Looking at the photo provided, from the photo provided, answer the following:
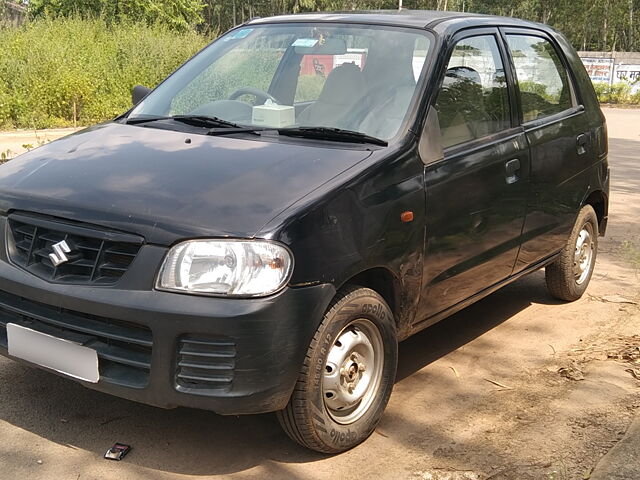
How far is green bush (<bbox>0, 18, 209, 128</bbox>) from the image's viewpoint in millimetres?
15719

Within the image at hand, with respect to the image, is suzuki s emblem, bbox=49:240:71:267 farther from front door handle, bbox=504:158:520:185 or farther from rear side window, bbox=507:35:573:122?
rear side window, bbox=507:35:573:122

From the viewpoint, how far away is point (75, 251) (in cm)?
317

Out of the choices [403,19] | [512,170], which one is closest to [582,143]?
[512,170]

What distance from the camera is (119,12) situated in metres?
27.6

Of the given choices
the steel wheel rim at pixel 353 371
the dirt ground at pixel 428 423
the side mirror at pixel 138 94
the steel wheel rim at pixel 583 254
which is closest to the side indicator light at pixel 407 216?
the steel wheel rim at pixel 353 371

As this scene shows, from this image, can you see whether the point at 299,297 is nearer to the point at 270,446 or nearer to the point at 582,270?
the point at 270,446

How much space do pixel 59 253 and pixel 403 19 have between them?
7.92 ft

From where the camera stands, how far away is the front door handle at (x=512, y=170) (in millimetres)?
4453

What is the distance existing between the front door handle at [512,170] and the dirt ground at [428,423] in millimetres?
1099

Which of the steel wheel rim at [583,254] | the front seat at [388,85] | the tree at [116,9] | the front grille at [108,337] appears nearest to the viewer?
the front grille at [108,337]

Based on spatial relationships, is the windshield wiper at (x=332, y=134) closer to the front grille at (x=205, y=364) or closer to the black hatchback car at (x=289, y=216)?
the black hatchback car at (x=289, y=216)

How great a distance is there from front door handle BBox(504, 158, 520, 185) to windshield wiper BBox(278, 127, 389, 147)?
3.38ft

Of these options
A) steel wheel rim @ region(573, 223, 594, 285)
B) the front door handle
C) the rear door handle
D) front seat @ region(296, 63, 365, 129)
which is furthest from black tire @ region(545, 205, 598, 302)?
front seat @ region(296, 63, 365, 129)

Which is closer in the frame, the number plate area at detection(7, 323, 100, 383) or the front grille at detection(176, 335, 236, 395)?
the front grille at detection(176, 335, 236, 395)
